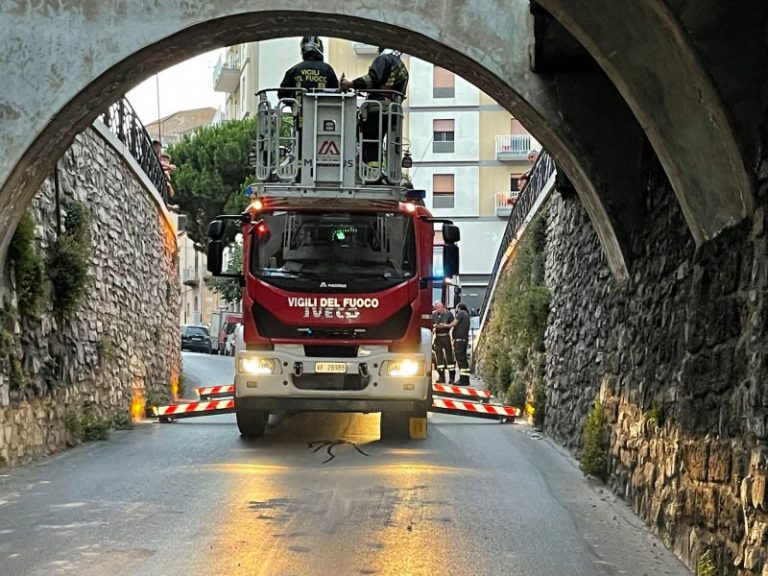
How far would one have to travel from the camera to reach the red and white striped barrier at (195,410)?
14.2m

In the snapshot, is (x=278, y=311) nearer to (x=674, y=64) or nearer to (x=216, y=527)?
(x=216, y=527)

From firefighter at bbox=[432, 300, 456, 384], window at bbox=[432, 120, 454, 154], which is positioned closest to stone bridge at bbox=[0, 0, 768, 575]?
firefighter at bbox=[432, 300, 456, 384]

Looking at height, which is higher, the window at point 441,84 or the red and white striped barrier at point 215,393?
the window at point 441,84

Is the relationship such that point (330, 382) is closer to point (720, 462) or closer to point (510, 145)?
point (720, 462)

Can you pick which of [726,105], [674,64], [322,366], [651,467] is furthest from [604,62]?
[322,366]

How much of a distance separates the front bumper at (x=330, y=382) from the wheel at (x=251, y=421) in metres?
0.67

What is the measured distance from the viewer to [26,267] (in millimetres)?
10633

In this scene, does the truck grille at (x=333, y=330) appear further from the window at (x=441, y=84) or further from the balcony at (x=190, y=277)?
the balcony at (x=190, y=277)

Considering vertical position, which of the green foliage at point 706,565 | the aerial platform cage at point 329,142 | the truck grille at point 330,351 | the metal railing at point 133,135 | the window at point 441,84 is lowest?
the green foliage at point 706,565

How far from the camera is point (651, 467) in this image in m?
7.68

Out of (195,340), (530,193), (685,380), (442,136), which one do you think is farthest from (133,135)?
(442,136)

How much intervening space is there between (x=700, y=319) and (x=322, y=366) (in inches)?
221

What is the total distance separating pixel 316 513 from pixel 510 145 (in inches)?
1782

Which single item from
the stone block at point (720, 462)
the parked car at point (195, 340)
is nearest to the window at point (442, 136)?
the parked car at point (195, 340)
